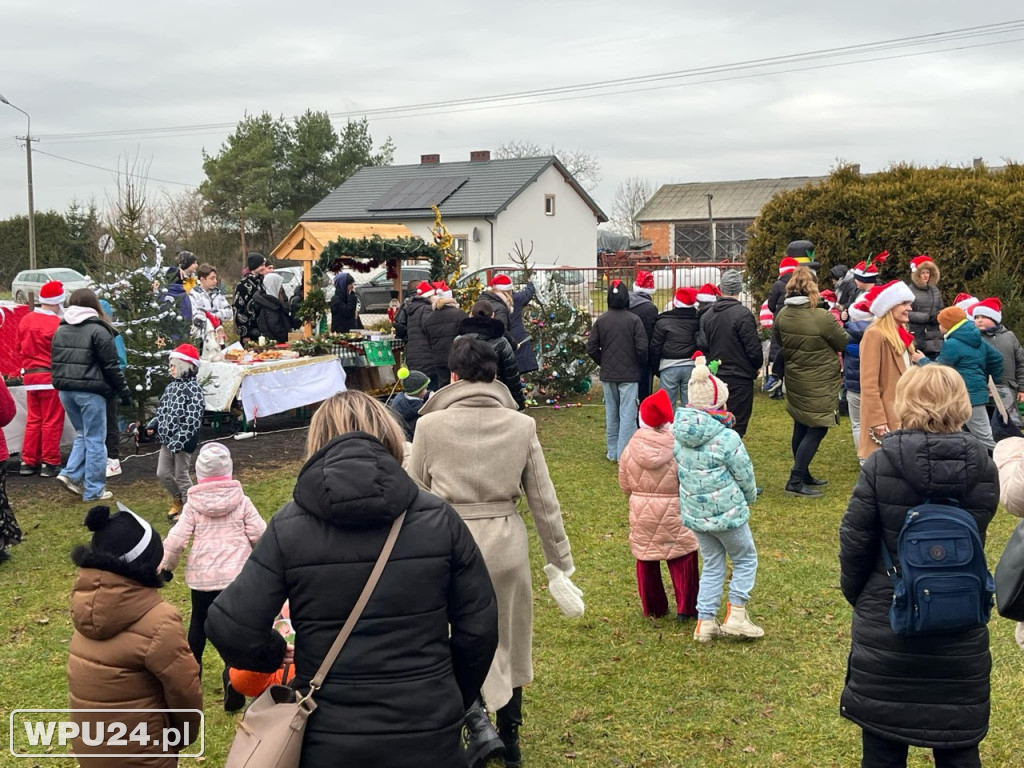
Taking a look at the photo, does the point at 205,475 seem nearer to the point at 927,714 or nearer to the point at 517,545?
the point at 517,545

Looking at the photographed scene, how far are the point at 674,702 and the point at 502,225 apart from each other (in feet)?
133

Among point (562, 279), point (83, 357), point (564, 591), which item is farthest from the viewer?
point (562, 279)

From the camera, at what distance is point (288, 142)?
55.1m

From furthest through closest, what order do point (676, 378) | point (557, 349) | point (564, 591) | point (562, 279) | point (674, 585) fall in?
point (562, 279) < point (557, 349) < point (676, 378) < point (674, 585) < point (564, 591)

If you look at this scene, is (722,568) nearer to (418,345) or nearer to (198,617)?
(198,617)

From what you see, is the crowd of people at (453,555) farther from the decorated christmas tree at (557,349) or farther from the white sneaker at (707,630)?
the decorated christmas tree at (557,349)

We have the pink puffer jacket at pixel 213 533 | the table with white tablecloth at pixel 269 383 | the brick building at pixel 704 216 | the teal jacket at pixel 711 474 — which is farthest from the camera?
the brick building at pixel 704 216

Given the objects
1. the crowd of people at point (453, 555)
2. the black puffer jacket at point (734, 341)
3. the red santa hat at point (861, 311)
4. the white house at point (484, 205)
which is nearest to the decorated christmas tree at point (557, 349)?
the black puffer jacket at point (734, 341)

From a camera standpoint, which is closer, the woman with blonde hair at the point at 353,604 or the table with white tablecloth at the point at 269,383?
the woman with blonde hair at the point at 353,604

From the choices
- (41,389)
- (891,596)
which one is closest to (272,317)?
(41,389)

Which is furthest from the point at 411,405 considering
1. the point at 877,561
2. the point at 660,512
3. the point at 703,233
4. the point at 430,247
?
the point at 703,233

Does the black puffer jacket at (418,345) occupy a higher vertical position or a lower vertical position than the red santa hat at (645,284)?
lower

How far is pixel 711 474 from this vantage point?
5.58m

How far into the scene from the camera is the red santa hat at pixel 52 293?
9.34 m
